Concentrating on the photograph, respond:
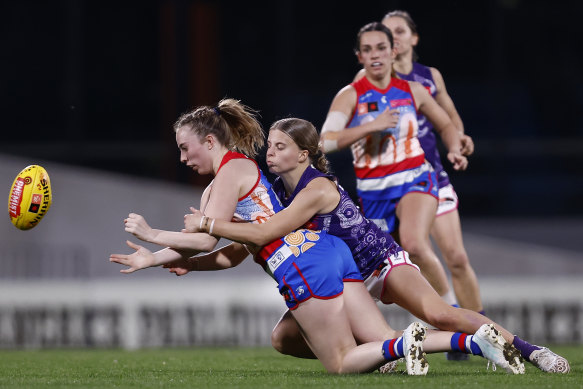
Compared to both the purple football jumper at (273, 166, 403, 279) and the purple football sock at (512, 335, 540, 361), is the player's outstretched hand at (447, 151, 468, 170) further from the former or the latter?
the purple football sock at (512, 335, 540, 361)

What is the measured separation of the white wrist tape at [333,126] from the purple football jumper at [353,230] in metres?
0.87

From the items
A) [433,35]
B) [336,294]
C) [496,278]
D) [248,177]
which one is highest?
[433,35]

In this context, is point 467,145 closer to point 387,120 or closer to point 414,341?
point 387,120

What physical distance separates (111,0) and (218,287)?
5.67 metres

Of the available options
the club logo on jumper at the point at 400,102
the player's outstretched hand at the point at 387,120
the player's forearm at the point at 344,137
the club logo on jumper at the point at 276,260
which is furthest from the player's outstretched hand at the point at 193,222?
the club logo on jumper at the point at 400,102

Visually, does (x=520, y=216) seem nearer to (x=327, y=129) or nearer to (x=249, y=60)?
(x=249, y=60)

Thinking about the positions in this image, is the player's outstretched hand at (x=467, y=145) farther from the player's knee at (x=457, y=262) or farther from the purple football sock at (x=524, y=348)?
the purple football sock at (x=524, y=348)

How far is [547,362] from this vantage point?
510 cm

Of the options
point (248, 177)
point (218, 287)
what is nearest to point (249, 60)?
point (218, 287)

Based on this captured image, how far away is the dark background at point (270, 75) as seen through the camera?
14203 mm

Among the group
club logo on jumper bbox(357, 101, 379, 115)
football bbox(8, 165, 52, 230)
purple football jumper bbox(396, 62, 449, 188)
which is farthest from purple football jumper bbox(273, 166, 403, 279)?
purple football jumper bbox(396, 62, 449, 188)

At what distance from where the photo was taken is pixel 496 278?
1180 centimetres

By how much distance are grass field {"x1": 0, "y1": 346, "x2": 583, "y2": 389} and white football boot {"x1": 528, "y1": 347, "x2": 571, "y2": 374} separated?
53 millimetres

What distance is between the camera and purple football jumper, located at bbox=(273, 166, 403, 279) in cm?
529
